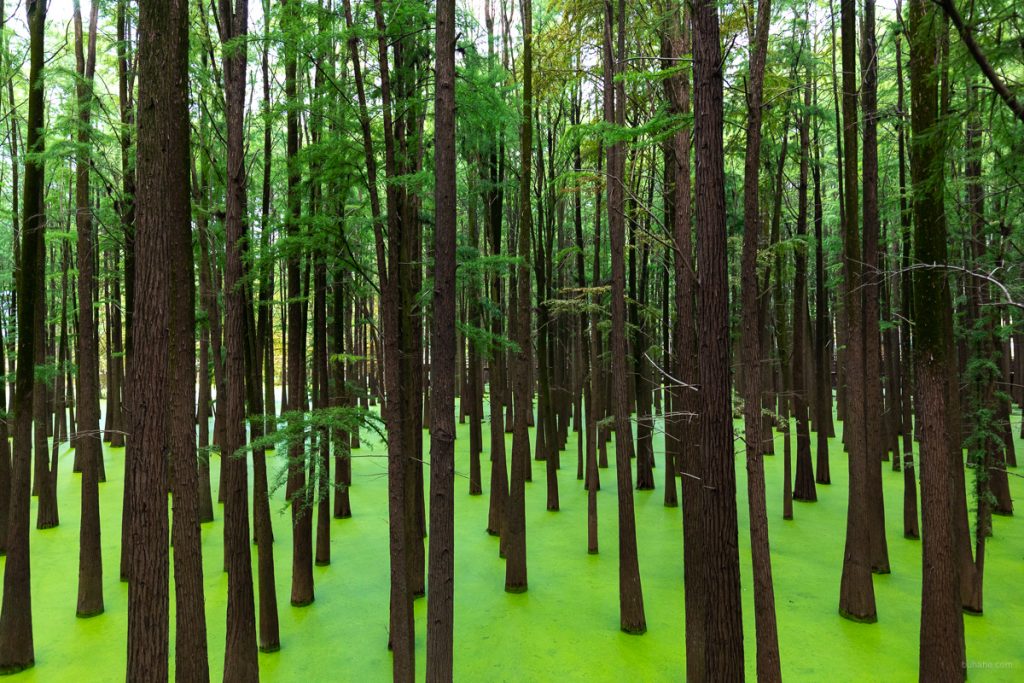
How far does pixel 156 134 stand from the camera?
406 centimetres

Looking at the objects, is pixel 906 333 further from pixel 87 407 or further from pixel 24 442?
pixel 24 442

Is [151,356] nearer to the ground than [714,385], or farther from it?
farther from it

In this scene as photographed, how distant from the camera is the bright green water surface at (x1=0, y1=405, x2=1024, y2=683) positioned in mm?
7781

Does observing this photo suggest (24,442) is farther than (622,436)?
No

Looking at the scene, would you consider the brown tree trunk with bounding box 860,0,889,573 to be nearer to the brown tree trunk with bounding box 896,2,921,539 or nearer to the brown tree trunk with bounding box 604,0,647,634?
the brown tree trunk with bounding box 896,2,921,539

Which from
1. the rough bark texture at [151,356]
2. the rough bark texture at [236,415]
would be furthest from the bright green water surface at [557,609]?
the rough bark texture at [151,356]

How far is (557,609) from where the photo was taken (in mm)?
9414

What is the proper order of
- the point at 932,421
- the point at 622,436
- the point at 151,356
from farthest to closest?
the point at 622,436 → the point at 932,421 → the point at 151,356

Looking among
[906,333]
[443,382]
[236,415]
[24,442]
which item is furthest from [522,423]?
[906,333]

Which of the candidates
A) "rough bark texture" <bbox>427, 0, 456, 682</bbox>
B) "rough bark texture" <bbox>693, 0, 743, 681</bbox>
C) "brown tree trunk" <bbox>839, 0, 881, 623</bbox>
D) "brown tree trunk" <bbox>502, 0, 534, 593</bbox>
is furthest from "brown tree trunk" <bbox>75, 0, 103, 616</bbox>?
"brown tree trunk" <bbox>839, 0, 881, 623</bbox>

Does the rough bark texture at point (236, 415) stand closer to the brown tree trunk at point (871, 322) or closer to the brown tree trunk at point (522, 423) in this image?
the brown tree trunk at point (522, 423)

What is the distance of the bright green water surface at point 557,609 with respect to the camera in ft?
25.5

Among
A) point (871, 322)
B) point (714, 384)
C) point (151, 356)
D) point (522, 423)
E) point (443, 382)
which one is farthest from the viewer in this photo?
point (522, 423)

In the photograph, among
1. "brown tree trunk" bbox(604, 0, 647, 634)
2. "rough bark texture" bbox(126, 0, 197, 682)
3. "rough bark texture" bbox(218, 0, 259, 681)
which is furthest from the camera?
"brown tree trunk" bbox(604, 0, 647, 634)
